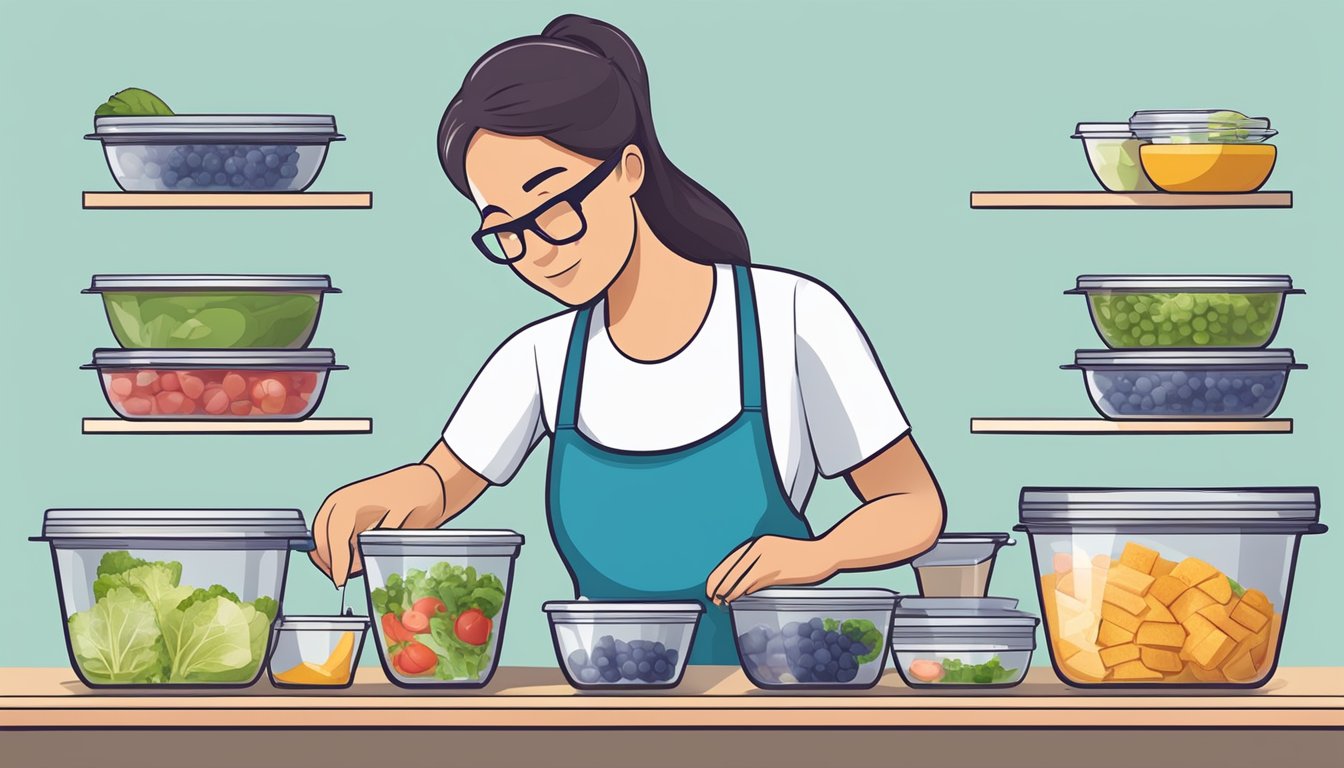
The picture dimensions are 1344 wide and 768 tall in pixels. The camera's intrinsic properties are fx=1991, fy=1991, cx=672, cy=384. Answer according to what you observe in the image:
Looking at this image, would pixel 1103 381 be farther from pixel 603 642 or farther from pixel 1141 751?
pixel 603 642

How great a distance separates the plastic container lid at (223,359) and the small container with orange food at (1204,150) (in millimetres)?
1821

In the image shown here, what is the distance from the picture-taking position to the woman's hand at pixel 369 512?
4.17 metres

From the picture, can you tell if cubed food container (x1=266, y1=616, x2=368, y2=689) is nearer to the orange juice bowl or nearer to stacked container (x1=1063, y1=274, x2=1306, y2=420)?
stacked container (x1=1063, y1=274, x2=1306, y2=420)

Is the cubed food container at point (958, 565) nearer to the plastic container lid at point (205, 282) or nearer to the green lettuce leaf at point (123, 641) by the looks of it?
the plastic container lid at point (205, 282)

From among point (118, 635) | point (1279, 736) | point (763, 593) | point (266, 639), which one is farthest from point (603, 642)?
point (1279, 736)

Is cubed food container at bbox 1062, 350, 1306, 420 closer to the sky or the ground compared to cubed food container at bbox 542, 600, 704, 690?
closer to the sky

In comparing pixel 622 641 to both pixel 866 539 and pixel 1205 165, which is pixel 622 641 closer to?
pixel 866 539

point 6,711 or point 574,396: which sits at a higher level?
point 574,396

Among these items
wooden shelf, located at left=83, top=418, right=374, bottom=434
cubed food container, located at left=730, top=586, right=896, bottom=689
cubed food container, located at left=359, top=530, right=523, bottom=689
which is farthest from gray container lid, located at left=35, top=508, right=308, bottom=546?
cubed food container, located at left=730, top=586, right=896, bottom=689

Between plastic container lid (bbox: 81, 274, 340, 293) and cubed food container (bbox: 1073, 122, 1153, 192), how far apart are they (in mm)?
1742

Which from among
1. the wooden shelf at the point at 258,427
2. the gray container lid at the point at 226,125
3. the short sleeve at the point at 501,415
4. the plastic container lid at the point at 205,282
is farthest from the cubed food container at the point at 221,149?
the short sleeve at the point at 501,415

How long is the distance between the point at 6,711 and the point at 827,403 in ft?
5.93

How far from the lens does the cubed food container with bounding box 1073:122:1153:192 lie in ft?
14.4

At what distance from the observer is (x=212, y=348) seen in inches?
169
